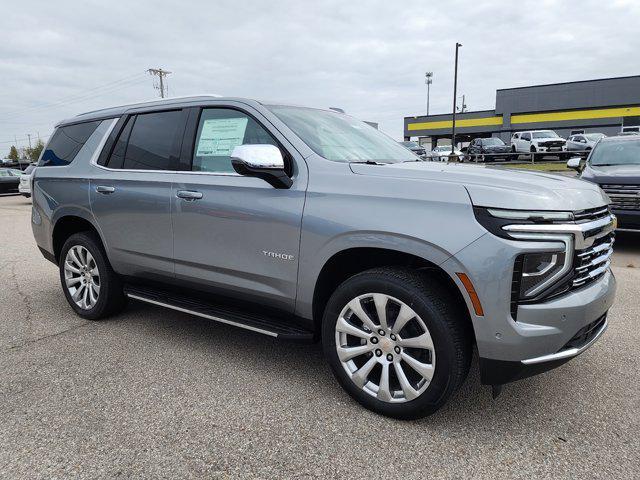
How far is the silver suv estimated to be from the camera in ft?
7.72

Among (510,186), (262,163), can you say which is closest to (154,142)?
(262,163)

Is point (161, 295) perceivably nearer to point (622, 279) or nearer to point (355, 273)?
point (355, 273)

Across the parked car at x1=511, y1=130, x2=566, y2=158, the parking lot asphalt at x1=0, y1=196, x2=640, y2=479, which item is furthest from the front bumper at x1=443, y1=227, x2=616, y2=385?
the parked car at x1=511, y1=130, x2=566, y2=158

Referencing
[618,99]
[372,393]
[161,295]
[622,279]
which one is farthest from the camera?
[618,99]

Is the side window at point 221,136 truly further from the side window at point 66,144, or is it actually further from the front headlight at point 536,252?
the front headlight at point 536,252

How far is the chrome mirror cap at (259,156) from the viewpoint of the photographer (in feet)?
9.33

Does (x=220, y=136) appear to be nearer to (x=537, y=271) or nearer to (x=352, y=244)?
(x=352, y=244)

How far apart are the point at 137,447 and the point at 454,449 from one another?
159 cm

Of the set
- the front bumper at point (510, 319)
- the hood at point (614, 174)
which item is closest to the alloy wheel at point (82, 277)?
the front bumper at point (510, 319)

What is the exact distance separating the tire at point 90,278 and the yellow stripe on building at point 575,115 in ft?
155

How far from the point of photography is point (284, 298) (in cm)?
310

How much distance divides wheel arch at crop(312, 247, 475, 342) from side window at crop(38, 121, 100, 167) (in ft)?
9.17

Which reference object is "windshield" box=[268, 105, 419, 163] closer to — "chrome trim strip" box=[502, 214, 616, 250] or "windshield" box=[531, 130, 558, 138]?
"chrome trim strip" box=[502, 214, 616, 250]

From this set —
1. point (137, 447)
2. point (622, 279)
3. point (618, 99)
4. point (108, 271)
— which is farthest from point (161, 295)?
point (618, 99)
